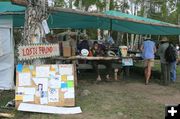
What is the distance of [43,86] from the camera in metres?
8.12

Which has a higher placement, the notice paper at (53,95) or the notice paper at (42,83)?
the notice paper at (42,83)

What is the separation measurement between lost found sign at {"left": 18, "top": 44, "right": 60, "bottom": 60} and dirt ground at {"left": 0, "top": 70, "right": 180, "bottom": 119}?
1275 millimetres

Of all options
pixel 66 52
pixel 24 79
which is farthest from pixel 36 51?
pixel 66 52

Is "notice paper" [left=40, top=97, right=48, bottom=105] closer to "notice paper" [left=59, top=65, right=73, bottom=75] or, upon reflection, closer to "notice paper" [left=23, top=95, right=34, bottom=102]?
"notice paper" [left=23, top=95, right=34, bottom=102]

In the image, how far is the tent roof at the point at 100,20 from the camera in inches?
399

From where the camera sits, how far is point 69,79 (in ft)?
27.3

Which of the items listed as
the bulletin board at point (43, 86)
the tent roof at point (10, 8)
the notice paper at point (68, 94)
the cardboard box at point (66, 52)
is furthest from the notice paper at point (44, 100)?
the cardboard box at point (66, 52)

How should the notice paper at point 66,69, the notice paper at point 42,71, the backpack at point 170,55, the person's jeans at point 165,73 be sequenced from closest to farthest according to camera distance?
the notice paper at point 42,71 < the notice paper at point 66,69 < the backpack at point 170,55 < the person's jeans at point 165,73

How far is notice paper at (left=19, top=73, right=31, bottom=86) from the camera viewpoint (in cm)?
805

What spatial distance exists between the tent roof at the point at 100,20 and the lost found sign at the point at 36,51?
3.64 feet

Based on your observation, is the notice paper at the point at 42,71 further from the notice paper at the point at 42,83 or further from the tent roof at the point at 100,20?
the tent roof at the point at 100,20

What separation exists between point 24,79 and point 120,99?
2688 mm

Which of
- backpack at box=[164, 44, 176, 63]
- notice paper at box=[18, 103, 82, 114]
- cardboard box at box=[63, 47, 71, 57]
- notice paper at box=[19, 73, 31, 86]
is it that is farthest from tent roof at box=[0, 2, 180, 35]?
notice paper at box=[18, 103, 82, 114]

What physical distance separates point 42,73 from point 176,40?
3647 centimetres
